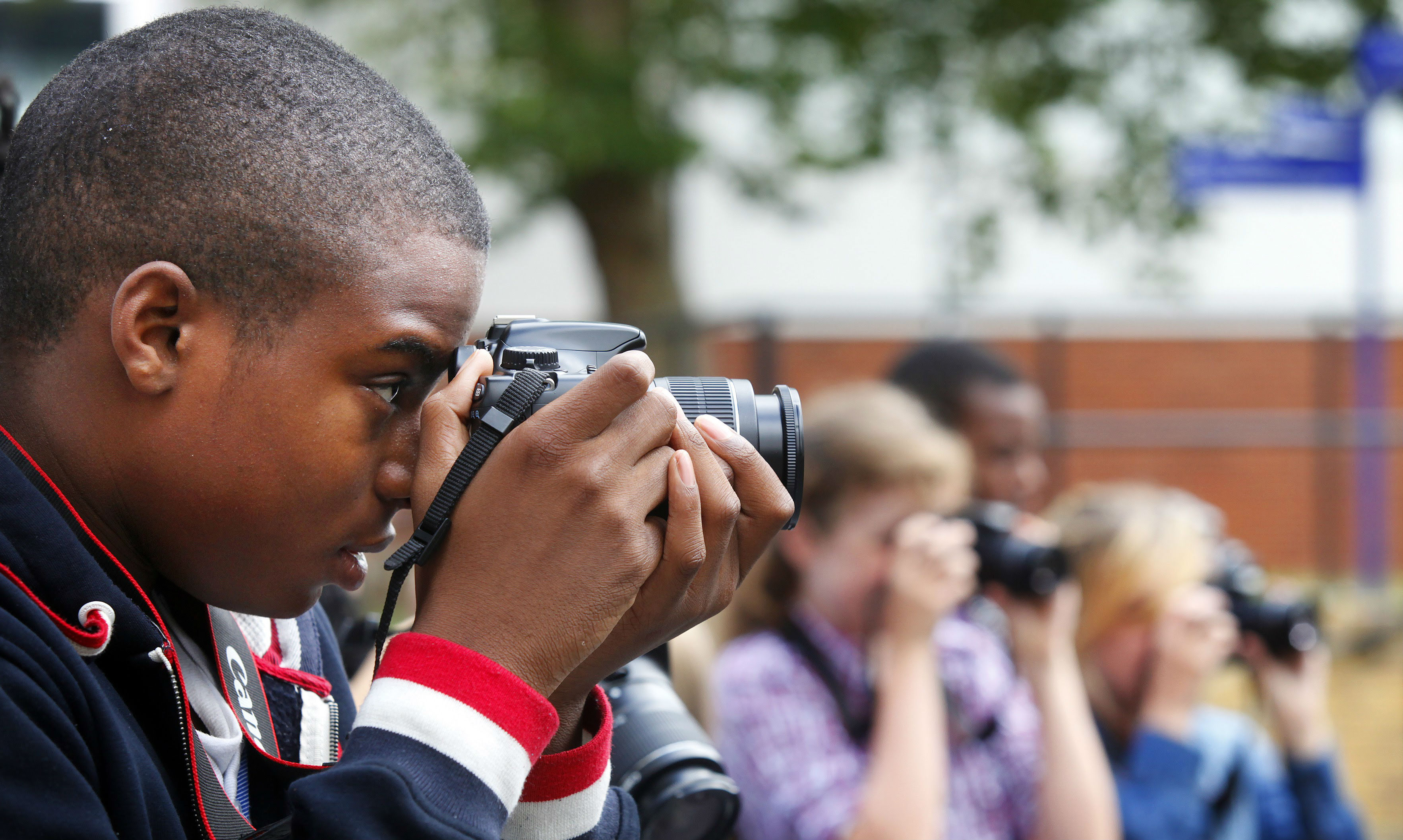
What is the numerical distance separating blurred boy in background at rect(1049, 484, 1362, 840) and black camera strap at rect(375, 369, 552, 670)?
222cm

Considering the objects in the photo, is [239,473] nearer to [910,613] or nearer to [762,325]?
[910,613]

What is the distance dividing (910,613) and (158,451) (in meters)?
1.68

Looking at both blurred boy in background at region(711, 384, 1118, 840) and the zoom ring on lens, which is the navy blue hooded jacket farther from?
blurred boy in background at region(711, 384, 1118, 840)

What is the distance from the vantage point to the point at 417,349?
1106 millimetres

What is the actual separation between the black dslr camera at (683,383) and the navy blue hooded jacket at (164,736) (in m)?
0.31

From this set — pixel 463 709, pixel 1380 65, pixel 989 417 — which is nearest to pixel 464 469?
pixel 463 709

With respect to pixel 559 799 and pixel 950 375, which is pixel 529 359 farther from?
pixel 950 375

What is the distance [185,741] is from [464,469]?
31 centimetres

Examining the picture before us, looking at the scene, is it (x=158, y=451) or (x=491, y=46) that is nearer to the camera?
(x=158, y=451)

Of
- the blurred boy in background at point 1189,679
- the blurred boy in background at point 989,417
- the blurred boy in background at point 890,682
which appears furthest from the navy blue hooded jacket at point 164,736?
the blurred boy in background at point 989,417

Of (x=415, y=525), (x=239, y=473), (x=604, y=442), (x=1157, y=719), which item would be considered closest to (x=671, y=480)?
(x=604, y=442)

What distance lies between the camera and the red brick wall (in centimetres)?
684

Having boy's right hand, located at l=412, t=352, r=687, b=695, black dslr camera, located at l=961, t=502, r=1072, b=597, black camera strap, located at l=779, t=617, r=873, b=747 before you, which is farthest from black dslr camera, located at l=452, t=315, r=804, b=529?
black dslr camera, located at l=961, t=502, r=1072, b=597

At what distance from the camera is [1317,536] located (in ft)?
24.7
